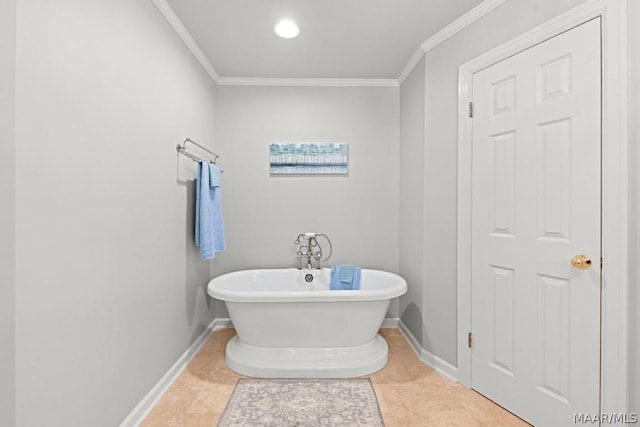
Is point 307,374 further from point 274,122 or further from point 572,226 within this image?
point 274,122

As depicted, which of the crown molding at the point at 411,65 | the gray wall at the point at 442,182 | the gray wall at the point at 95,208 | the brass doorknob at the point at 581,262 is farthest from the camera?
the crown molding at the point at 411,65

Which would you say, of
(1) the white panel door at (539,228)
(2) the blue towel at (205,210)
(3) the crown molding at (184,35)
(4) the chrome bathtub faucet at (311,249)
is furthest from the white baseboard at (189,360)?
(3) the crown molding at (184,35)

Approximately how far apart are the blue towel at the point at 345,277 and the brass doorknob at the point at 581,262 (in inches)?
63.4

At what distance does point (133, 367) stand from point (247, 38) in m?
2.30

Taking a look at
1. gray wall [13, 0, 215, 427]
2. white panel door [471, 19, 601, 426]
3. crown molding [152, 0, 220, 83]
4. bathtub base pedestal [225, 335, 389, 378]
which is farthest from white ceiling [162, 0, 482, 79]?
bathtub base pedestal [225, 335, 389, 378]

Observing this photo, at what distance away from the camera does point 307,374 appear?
2.21 metres

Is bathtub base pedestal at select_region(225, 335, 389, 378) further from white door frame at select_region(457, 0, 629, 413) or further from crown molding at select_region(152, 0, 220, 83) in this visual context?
crown molding at select_region(152, 0, 220, 83)

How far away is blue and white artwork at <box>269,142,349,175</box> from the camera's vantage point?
3.15 metres

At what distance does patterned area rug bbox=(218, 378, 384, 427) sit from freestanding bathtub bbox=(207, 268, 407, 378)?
3.6 inches

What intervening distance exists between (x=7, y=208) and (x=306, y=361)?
6.19ft

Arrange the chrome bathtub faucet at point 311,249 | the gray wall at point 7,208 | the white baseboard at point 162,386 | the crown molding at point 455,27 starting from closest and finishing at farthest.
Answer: the gray wall at point 7,208 → the white baseboard at point 162,386 → the crown molding at point 455,27 → the chrome bathtub faucet at point 311,249

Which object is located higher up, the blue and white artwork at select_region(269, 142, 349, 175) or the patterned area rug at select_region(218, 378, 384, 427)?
the blue and white artwork at select_region(269, 142, 349, 175)

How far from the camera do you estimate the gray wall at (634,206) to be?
4.47 ft

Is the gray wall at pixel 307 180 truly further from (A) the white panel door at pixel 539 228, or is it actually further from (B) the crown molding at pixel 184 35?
(A) the white panel door at pixel 539 228
